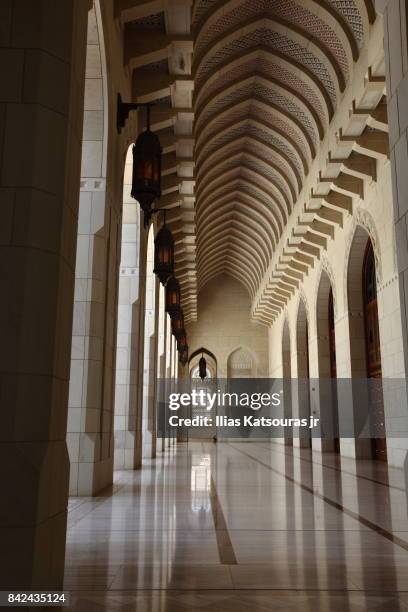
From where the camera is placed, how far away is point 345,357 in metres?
12.5

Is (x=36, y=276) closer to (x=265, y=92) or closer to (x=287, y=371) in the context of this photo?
(x=265, y=92)

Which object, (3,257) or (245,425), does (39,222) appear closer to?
(3,257)

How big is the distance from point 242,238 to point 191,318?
19.3 feet

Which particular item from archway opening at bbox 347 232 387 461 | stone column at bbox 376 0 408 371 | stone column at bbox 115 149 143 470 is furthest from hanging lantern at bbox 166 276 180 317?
stone column at bbox 376 0 408 371

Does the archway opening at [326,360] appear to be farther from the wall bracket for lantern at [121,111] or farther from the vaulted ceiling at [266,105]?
the wall bracket for lantern at [121,111]

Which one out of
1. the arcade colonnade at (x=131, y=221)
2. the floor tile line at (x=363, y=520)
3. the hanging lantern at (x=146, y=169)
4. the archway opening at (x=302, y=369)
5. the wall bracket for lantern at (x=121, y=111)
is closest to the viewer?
the arcade colonnade at (x=131, y=221)

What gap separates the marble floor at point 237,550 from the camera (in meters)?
2.30

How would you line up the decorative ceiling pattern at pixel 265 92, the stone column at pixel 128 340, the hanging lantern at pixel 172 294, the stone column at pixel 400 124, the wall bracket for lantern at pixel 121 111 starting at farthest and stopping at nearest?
the hanging lantern at pixel 172 294
the decorative ceiling pattern at pixel 265 92
the stone column at pixel 128 340
the wall bracket for lantern at pixel 121 111
the stone column at pixel 400 124

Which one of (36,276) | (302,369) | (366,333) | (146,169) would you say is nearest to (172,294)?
(146,169)

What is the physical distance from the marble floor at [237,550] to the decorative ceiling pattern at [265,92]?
19.6 ft

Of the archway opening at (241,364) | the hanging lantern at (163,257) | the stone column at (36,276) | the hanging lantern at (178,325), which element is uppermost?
the archway opening at (241,364)

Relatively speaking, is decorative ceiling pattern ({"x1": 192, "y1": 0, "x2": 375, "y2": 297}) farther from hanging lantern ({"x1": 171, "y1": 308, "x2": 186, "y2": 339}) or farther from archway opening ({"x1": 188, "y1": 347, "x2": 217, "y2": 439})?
archway opening ({"x1": 188, "y1": 347, "x2": 217, "y2": 439})

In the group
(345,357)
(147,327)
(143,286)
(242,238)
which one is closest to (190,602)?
(143,286)

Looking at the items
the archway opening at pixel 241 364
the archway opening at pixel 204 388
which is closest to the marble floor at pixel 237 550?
the archway opening at pixel 241 364
